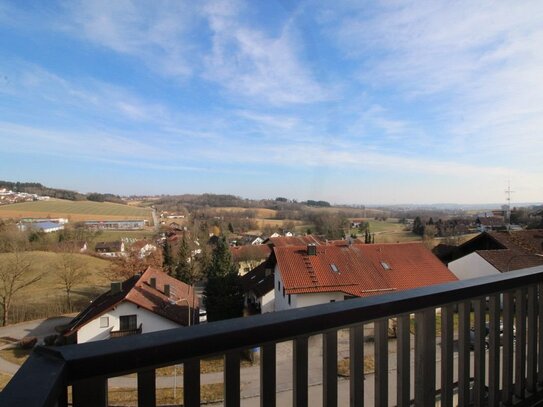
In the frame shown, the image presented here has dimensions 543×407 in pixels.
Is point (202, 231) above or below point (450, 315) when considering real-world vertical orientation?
below

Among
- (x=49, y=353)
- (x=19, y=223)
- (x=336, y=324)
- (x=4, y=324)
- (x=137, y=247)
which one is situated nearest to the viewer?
(x=49, y=353)

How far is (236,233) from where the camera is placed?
183 ft

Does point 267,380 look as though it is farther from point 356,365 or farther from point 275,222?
point 275,222

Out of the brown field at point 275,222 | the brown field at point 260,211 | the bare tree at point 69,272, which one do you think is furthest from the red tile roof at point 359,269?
the brown field at point 260,211

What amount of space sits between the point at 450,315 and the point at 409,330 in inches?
10.8

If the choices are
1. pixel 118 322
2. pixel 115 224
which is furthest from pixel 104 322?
pixel 115 224

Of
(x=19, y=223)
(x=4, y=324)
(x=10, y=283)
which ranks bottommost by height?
(x=4, y=324)

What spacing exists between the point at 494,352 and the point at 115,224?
168 feet

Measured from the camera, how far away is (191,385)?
1.01 meters

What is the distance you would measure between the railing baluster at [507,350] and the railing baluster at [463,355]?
342 mm

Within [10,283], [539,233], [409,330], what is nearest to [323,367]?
[409,330]

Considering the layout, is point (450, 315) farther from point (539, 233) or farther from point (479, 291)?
point (539, 233)

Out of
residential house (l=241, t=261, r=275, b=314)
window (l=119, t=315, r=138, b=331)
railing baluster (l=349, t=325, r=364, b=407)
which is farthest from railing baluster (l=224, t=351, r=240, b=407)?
residential house (l=241, t=261, r=275, b=314)

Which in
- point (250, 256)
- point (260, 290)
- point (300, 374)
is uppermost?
point (300, 374)
